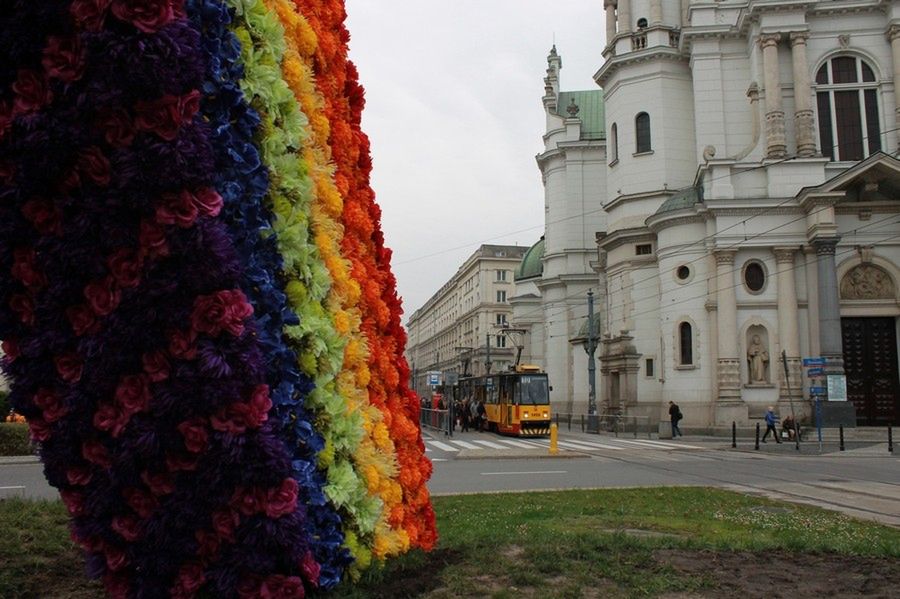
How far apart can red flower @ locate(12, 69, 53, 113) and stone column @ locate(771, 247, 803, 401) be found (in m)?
34.4

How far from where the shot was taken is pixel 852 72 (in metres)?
37.4

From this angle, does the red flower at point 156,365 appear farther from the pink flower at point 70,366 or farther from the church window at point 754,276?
the church window at point 754,276

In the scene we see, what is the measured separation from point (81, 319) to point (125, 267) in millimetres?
433

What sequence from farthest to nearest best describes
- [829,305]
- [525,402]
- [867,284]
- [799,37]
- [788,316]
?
[799,37]
[867,284]
[525,402]
[788,316]
[829,305]

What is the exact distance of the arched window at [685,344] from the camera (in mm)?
37594

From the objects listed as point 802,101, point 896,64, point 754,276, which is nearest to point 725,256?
point 754,276

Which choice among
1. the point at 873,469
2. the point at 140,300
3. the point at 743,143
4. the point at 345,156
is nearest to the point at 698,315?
the point at 743,143

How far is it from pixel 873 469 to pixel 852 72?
2429cm

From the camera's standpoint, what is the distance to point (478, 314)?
103938mm

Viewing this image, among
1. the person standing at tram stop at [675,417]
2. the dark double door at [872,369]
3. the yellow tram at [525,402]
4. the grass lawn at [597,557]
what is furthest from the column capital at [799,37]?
the grass lawn at [597,557]

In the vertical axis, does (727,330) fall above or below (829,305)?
below

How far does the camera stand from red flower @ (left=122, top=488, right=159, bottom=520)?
15.0ft

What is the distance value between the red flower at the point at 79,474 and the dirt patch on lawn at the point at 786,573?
3.83 meters

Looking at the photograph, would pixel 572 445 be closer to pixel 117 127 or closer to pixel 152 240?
pixel 152 240
